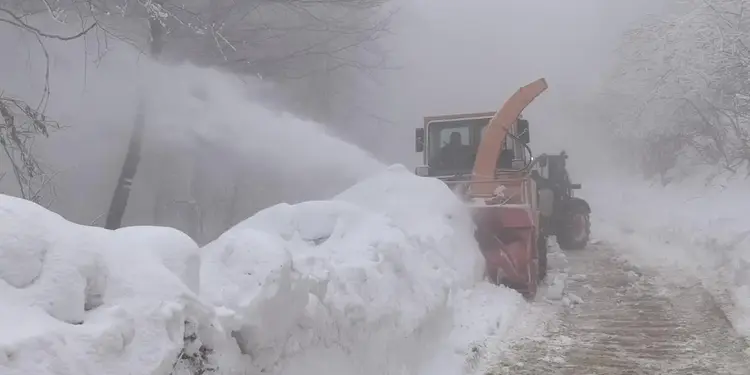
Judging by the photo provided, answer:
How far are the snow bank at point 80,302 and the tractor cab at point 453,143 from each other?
278 inches

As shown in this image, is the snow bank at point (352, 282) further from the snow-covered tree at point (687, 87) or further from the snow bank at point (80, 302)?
the snow-covered tree at point (687, 87)

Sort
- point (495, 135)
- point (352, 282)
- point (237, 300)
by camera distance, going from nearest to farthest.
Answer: point (237, 300), point (352, 282), point (495, 135)

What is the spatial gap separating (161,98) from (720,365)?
7.71m

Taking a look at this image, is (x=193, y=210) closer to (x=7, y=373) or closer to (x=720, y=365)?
(x=720, y=365)

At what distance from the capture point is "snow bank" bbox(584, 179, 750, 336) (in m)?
8.66

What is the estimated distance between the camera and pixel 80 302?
276cm

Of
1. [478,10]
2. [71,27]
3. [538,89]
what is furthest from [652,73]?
[71,27]

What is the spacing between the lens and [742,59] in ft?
37.4

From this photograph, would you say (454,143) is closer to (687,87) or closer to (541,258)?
(541,258)

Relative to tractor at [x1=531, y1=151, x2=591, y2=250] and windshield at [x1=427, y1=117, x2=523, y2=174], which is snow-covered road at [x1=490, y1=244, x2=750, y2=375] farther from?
tractor at [x1=531, y1=151, x2=591, y2=250]

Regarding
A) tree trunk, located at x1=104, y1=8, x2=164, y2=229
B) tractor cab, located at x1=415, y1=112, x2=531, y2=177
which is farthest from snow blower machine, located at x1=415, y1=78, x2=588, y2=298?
tree trunk, located at x1=104, y1=8, x2=164, y2=229

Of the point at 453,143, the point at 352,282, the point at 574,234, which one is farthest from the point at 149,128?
the point at 574,234

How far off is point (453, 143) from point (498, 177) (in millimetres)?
1360

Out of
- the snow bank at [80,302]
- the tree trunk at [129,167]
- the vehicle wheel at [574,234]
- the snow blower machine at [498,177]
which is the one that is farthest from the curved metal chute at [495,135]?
the snow bank at [80,302]
